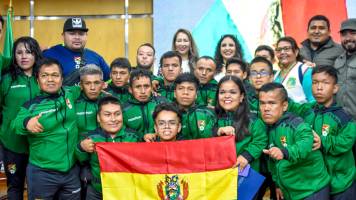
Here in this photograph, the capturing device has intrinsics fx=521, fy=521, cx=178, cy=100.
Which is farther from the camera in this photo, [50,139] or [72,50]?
[72,50]

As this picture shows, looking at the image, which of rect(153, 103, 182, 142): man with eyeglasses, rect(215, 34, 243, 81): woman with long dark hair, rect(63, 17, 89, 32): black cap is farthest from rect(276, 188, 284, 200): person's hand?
rect(63, 17, 89, 32): black cap

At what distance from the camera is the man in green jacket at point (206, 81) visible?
539 centimetres

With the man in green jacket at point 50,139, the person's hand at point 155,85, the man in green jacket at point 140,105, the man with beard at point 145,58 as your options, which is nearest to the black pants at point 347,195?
the man in green jacket at point 140,105

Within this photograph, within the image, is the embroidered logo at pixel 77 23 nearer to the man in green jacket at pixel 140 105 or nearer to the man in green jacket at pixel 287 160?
the man in green jacket at pixel 140 105

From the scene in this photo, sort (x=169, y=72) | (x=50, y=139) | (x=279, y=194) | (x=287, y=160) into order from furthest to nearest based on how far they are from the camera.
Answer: (x=169, y=72) < (x=279, y=194) < (x=50, y=139) < (x=287, y=160)

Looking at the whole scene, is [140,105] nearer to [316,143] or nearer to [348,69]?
[316,143]

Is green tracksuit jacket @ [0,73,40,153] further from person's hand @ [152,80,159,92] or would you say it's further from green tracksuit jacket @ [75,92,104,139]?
person's hand @ [152,80,159,92]

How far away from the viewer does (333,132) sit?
4551mm

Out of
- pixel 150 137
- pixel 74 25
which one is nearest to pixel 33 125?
pixel 150 137

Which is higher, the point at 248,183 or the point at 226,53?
the point at 226,53

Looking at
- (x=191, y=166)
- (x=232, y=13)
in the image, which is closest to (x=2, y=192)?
(x=191, y=166)

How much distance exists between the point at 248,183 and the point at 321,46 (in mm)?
2167

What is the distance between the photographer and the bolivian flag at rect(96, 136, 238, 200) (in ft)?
14.3

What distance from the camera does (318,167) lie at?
Answer: 14.6 ft
